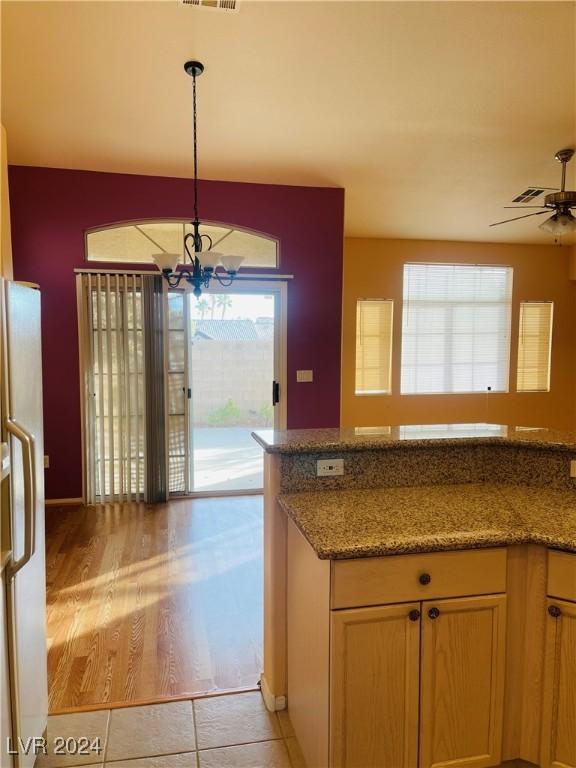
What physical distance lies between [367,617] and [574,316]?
7.30m

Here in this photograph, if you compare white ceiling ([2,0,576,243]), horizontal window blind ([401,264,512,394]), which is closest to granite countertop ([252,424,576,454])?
white ceiling ([2,0,576,243])

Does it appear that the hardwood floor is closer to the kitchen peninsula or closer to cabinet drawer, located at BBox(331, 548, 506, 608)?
the kitchen peninsula

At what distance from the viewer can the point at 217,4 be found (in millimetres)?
2402

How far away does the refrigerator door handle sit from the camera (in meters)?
1.35

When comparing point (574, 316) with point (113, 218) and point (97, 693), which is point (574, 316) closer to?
point (113, 218)

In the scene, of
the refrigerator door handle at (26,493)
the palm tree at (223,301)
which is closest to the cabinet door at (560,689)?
the refrigerator door handle at (26,493)

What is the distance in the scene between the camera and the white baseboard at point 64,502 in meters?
4.52

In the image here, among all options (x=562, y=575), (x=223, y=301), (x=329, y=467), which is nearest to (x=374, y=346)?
(x=223, y=301)

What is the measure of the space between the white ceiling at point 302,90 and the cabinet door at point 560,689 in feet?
8.97

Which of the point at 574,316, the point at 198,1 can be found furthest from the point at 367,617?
the point at 574,316

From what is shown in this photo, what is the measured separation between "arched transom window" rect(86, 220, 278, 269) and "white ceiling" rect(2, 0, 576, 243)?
49 cm

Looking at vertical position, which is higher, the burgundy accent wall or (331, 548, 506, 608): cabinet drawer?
the burgundy accent wall

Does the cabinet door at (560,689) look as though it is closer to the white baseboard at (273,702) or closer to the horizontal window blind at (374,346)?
A: the white baseboard at (273,702)

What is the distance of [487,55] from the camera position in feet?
9.19
